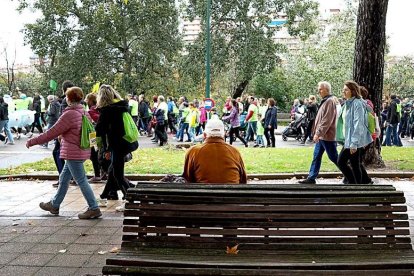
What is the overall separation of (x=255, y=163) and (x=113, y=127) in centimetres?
548

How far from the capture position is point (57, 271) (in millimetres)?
5008

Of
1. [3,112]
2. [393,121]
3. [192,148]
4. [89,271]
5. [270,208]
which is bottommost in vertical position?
[393,121]

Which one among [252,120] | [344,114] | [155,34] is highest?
[155,34]

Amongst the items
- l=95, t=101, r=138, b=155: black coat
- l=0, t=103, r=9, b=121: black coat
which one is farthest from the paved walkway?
l=0, t=103, r=9, b=121: black coat

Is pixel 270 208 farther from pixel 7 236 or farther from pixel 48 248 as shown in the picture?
pixel 7 236

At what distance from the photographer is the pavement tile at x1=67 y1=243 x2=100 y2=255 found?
5621mm

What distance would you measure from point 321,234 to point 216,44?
3121 centimetres

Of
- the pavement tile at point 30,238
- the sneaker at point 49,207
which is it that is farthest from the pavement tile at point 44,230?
the sneaker at point 49,207

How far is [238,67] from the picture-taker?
3434 centimetres

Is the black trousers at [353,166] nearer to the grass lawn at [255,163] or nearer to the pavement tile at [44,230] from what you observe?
the grass lawn at [255,163]

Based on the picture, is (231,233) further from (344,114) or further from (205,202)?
(344,114)

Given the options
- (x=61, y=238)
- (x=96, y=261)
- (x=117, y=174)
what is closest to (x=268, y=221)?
(x=96, y=261)

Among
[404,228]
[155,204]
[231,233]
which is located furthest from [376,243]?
[155,204]

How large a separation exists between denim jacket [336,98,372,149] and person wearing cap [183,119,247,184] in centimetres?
373
